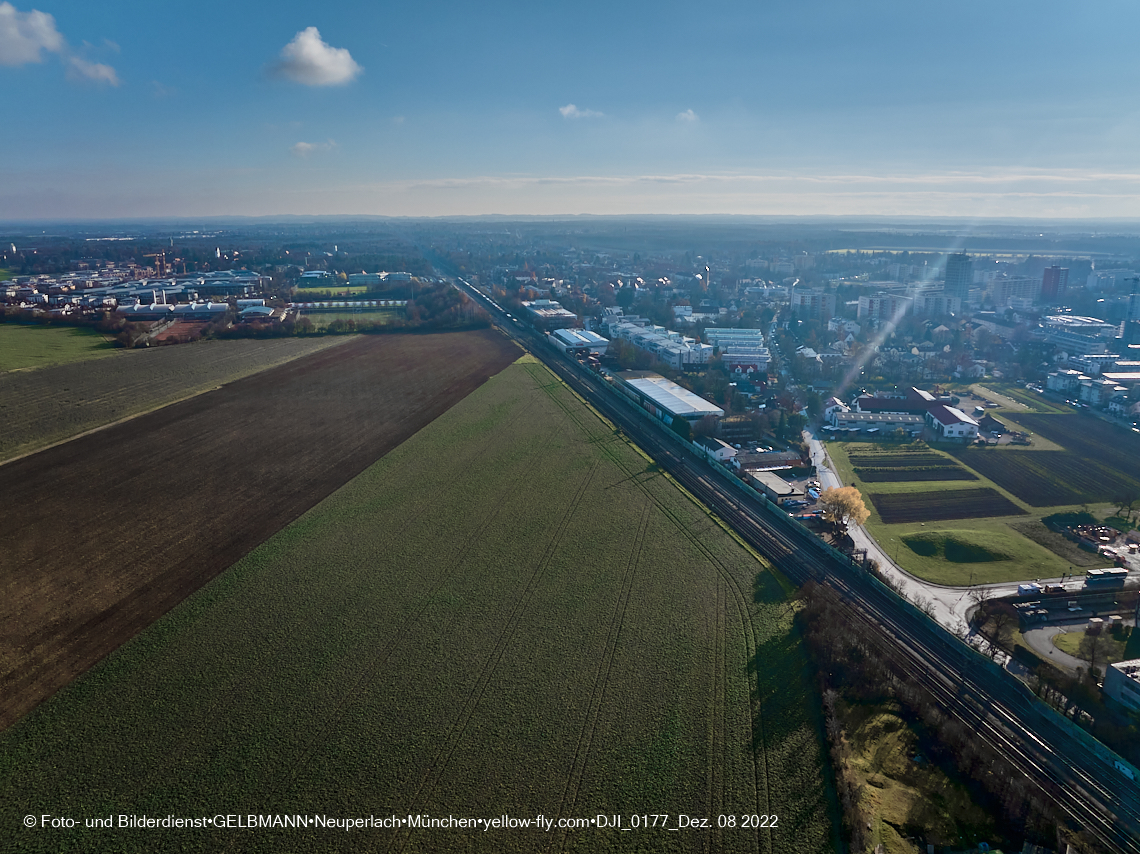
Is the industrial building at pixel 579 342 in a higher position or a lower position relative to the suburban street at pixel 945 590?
higher

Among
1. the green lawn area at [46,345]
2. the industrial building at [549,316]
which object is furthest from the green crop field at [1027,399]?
the green lawn area at [46,345]

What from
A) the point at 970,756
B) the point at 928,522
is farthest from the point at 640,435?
the point at 970,756

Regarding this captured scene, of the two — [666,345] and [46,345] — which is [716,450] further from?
[46,345]

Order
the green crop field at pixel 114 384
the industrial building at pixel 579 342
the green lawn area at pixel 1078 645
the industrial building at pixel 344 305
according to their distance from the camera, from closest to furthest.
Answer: the green lawn area at pixel 1078 645 → the green crop field at pixel 114 384 → the industrial building at pixel 579 342 → the industrial building at pixel 344 305

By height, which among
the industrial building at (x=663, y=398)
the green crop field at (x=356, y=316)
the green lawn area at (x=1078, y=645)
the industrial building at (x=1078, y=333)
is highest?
the green crop field at (x=356, y=316)

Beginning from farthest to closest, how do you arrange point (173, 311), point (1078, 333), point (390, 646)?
1. point (173, 311)
2. point (1078, 333)
3. point (390, 646)

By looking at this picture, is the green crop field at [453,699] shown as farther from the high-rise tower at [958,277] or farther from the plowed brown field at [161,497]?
the high-rise tower at [958,277]

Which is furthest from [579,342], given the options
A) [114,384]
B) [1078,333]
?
[1078,333]
